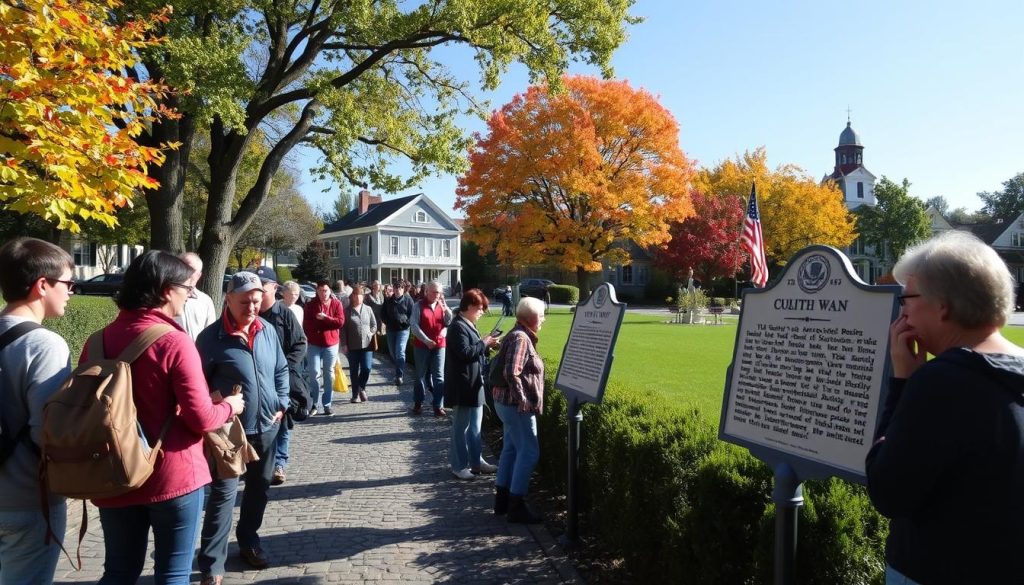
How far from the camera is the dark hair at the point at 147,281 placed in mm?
2826

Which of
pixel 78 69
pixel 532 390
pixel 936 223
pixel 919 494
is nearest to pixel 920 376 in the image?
pixel 919 494

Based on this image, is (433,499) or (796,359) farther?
(433,499)

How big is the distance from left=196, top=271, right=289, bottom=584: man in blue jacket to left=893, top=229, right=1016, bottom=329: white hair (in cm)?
349

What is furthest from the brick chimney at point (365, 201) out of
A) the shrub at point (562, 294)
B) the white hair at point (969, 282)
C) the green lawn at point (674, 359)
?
the white hair at point (969, 282)

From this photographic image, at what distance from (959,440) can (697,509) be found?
178cm

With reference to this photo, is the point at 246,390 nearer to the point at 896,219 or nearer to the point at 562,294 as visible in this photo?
the point at 562,294

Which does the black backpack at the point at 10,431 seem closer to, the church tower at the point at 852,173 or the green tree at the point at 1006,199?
the church tower at the point at 852,173

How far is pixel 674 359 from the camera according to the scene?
14.0 meters

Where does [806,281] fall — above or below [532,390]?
above

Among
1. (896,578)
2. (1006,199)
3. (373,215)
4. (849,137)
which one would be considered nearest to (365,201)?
(373,215)

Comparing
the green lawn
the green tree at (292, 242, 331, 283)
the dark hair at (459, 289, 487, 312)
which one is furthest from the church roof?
the dark hair at (459, 289, 487, 312)

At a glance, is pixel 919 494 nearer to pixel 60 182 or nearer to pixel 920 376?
pixel 920 376

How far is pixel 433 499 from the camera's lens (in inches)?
227

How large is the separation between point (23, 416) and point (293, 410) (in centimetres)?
266
